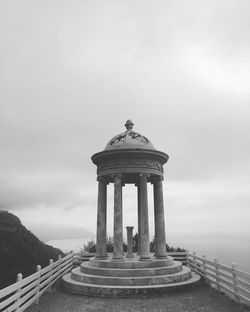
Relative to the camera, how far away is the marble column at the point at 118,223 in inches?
575

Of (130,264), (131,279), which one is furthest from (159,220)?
(131,279)

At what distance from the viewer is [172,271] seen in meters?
13.8

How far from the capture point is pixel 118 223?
1490 centimetres

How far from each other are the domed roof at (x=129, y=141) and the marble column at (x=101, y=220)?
83.8 inches

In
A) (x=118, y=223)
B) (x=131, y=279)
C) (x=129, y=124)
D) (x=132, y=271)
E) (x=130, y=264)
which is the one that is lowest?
(x=131, y=279)

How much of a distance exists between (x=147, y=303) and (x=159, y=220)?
5673 millimetres

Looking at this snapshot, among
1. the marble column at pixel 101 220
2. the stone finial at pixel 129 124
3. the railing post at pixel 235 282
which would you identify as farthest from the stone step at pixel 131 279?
the stone finial at pixel 129 124

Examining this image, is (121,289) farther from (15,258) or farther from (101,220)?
(15,258)

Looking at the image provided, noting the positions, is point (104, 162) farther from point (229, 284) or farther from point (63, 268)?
point (229, 284)

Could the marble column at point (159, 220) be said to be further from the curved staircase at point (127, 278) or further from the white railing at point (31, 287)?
the white railing at point (31, 287)

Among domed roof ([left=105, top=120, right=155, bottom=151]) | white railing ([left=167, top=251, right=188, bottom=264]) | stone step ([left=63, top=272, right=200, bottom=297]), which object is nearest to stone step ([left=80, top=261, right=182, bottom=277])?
stone step ([left=63, top=272, right=200, bottom=297])

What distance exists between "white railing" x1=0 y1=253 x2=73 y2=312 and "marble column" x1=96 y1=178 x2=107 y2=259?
7.09ft

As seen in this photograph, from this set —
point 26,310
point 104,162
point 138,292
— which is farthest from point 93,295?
point 104,162

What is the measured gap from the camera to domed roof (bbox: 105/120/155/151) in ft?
52.7
